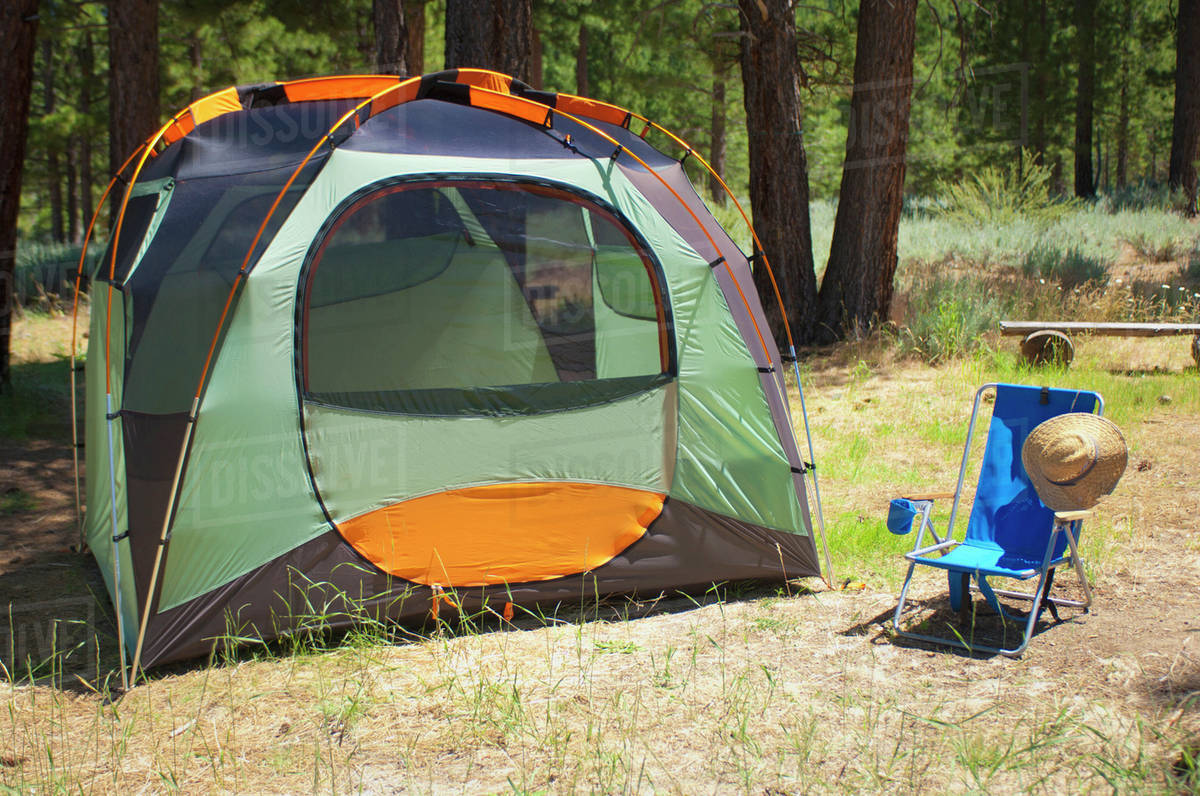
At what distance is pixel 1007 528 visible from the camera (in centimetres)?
379

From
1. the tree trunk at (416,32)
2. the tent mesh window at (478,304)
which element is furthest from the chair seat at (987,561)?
the tree trunk at (416,32)

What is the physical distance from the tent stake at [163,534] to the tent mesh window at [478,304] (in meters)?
0.41

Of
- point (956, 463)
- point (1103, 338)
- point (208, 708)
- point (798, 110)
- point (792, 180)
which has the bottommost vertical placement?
point (208, 708)

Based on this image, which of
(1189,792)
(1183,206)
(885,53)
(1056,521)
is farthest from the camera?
(1183,206)

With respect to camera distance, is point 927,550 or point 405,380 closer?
point 927,550

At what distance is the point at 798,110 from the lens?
845 centimetres

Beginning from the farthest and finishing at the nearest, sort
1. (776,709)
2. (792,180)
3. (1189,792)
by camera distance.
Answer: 1. (792,180)
2. (776,709)
3. (1189,792)

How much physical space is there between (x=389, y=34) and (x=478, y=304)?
5.67m

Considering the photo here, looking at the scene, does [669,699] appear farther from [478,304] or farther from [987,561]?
[478,304]

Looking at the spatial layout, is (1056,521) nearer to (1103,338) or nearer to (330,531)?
(330,531)

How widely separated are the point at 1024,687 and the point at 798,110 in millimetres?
6377

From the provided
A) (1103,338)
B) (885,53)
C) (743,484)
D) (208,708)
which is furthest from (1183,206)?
(208,708)

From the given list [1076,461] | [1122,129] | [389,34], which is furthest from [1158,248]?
[1122,129]

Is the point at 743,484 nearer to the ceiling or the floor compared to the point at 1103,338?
nearer to the floor
